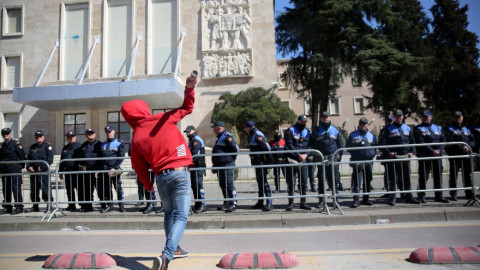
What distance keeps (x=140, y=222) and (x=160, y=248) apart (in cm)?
180

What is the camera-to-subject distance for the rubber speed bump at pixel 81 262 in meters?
3.85

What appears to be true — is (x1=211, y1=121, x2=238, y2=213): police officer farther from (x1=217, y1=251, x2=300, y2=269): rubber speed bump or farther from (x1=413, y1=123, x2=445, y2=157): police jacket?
(x1=413, y1=123, x2=445, y2=157): police jacket

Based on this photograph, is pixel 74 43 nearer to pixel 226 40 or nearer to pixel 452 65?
pixel 226 40

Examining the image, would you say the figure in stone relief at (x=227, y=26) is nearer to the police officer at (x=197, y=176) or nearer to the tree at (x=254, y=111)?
the tree at (x=254, y=111)

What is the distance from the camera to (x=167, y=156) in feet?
11.7

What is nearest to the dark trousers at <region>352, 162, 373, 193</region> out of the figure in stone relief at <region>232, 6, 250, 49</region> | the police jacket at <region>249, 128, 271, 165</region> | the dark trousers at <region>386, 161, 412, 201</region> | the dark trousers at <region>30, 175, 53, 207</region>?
the dark trousers at <region>386, 161, 412, 201</region>

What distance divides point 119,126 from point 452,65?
29473 mm

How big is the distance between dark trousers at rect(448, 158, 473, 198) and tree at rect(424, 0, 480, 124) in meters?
23.6

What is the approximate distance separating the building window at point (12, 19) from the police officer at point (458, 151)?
98.6 feet

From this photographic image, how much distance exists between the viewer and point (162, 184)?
141 inches

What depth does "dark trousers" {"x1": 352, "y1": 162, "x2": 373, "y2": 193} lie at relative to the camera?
701cm

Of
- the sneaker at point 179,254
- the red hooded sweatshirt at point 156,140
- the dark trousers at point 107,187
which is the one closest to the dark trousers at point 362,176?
the sneaker at point 179,254

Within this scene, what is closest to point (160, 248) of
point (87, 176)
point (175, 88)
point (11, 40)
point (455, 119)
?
point (87, 176)

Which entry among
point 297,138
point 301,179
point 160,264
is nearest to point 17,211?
point 160,264
